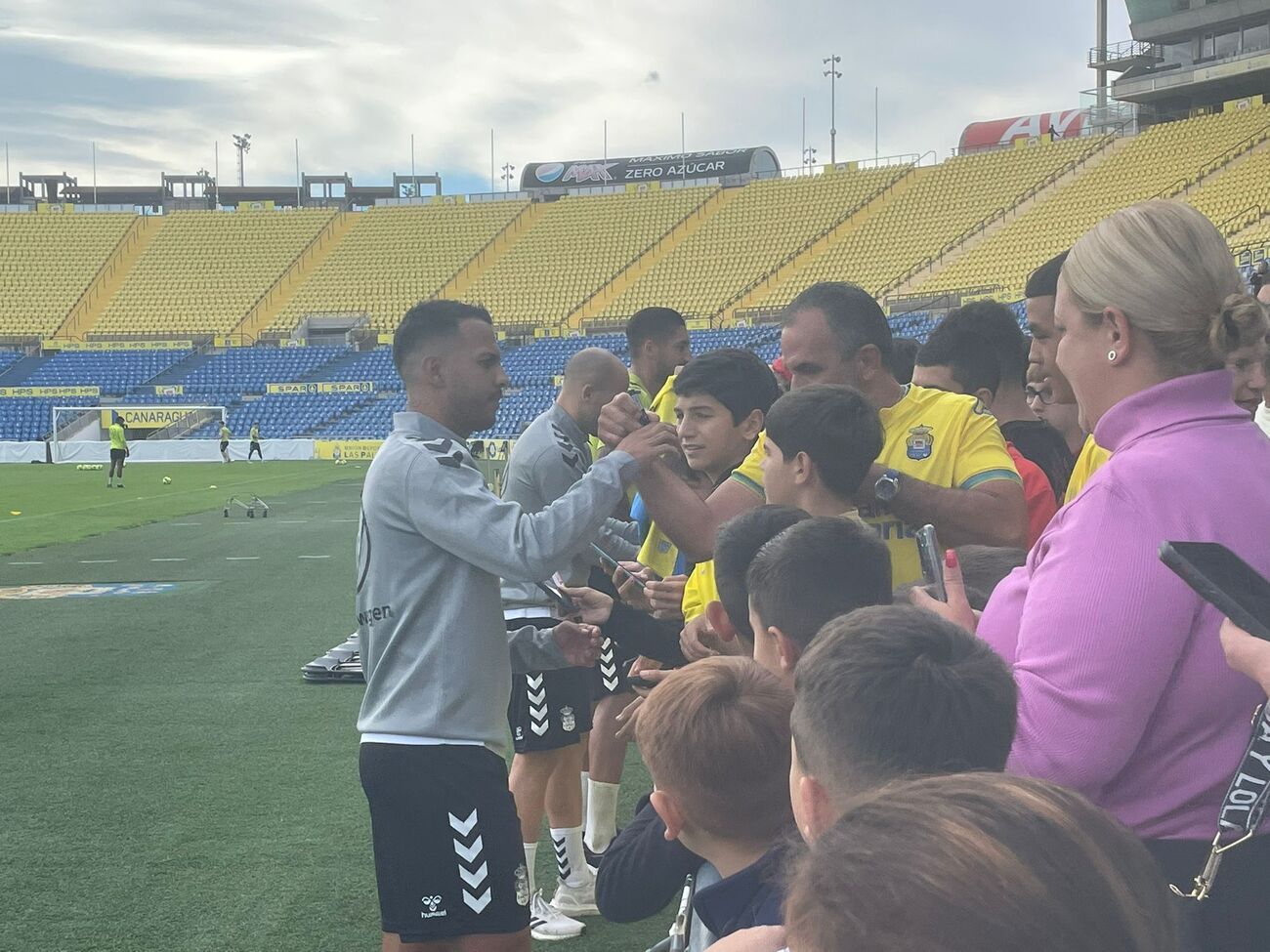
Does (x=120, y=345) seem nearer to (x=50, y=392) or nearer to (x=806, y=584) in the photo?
(x=50, y=392)

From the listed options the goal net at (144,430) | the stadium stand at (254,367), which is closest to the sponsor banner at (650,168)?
the stadium stand at (254,367)

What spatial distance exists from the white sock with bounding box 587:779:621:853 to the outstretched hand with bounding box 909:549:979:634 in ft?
10.5

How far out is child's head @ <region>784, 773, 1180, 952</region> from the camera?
972 mm

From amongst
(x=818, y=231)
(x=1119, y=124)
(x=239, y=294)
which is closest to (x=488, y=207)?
(x=239, y=294)

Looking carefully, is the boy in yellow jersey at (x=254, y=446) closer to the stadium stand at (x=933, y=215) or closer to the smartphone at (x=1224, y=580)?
the stadium stand at (x=933, y=215)

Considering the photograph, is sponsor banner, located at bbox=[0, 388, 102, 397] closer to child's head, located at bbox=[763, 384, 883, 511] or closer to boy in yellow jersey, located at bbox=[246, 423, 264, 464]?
boy in yellow jersey, located at bbox=[246, 423, 264, 464]

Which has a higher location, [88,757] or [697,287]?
[697,287]

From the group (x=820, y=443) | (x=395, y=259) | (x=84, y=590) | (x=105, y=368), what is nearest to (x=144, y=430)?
(x=105, y=368)

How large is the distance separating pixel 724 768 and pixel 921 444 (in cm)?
159

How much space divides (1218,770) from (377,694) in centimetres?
220

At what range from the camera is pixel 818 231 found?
50.2 metres

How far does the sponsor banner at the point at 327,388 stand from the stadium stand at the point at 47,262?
12.3m

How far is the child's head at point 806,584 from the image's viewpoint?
2.40 metres

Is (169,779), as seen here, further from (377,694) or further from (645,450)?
(645,450)
